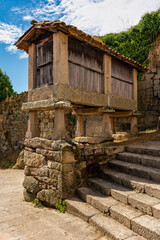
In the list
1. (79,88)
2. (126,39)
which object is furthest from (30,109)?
(126,39)

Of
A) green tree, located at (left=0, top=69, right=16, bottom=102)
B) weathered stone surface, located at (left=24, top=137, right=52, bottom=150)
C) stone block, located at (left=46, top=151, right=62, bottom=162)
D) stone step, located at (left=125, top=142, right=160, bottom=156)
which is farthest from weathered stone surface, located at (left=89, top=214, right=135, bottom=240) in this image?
green tree, located at (left=0, top=69, right=16, bottom=102)

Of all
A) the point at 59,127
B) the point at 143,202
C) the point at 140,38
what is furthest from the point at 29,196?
the point at 140,38

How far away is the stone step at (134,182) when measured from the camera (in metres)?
2.98

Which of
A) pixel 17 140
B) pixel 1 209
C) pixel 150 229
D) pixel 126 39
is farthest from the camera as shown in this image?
pixel 17 140

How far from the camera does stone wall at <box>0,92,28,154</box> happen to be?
12383mm

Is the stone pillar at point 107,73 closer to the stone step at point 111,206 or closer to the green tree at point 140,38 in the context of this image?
the stone step at point 111,206

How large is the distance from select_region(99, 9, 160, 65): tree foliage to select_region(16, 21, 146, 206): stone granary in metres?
4.19

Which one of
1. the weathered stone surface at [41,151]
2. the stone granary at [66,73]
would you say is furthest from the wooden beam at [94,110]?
the weathered stone surface at [41,151]

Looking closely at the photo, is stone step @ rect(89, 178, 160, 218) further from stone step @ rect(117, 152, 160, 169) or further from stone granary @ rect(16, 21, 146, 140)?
stone granary @ rect(16, 21, 146, 140)

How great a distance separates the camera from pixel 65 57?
428cm

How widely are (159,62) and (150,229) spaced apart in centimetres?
787

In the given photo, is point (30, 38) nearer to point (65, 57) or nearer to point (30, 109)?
point (65, 57)

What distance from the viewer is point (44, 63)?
15.2ft

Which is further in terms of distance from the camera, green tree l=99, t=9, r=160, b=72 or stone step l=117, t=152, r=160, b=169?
green tree l=99, t=9, r=160, b=72
